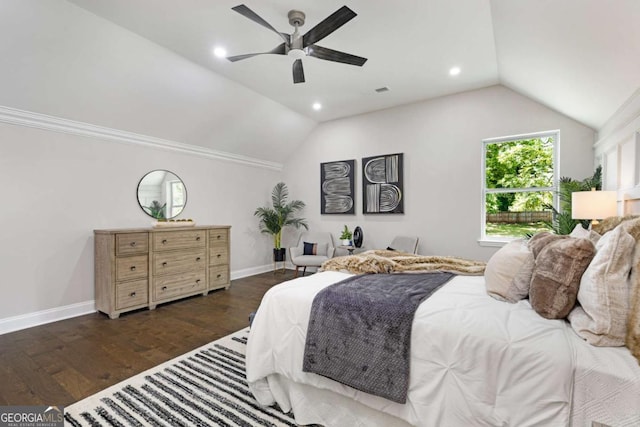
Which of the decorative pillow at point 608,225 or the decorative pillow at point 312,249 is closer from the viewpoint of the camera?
the decorative pillow at point 608,225

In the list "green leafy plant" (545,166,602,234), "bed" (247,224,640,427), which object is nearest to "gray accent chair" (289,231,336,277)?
"bed" (247,224,640,427)

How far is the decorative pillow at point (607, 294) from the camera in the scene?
1.15 m

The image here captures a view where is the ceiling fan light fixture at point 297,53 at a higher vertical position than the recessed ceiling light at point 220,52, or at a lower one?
lower

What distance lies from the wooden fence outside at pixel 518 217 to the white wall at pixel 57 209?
505 centimetres

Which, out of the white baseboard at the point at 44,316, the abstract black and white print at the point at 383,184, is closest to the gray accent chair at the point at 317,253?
the abstract black and white print at the point at 383,184

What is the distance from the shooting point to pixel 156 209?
14.5ft

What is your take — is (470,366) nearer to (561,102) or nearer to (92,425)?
(92,425)

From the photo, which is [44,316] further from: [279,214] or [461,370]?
[461,370]

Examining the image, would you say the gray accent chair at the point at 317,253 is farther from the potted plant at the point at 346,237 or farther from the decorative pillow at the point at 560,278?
the decorative pillow at the point at 560,278

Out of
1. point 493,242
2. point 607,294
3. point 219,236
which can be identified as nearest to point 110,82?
point 219,236

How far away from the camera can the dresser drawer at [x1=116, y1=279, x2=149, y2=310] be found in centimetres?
349

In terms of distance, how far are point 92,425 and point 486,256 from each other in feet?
15.4

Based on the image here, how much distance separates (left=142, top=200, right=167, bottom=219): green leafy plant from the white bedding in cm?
328

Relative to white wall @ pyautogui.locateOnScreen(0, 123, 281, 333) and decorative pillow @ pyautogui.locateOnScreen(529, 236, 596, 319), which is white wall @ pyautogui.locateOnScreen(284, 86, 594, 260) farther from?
white wall @ pyautogui.locateOnScreen(0, 123, 281, 333)
